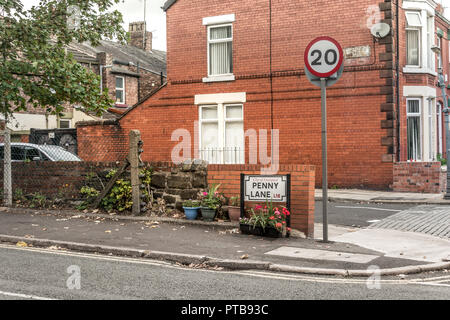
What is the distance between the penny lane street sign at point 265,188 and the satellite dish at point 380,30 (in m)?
11.1

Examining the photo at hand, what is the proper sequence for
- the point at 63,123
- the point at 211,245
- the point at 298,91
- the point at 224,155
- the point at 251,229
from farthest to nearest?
the point at 63,123
the point at 224,155
the point at 298,91
the point at 251,229
the point at 211,245

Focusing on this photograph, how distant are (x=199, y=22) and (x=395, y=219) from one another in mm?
12748

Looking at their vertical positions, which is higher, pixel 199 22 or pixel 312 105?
pixel 199 22

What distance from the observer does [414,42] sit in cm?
2030

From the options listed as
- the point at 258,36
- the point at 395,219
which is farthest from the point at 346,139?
the point at 395,219

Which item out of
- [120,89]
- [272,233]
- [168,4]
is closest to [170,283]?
[272,233]

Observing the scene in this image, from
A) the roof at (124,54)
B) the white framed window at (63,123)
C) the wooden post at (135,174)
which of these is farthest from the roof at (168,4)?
the white framed window at (63,123)

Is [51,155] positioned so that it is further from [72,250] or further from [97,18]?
[72,250]

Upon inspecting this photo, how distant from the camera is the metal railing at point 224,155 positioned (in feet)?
66.4

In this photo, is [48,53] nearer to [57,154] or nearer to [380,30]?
[57,154]

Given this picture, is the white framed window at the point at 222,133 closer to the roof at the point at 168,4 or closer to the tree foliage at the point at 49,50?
the roof at the point at 168,4

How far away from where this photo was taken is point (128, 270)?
6.71 metres

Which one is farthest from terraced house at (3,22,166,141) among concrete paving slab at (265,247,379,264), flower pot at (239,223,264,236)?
concrete paving slab at (265,247,379,264)

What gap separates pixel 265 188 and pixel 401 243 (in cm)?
255
